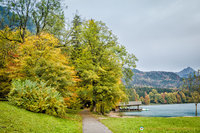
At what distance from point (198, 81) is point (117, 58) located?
25.4 metres

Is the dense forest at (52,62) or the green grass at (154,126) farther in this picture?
the dense forest at (52,62)

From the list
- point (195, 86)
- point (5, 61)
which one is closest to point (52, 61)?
point (5, 61)

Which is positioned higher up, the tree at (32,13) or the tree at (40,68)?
the tree at (32,13)

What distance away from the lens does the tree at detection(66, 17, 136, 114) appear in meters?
18.7

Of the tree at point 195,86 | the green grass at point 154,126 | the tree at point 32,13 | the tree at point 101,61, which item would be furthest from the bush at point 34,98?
the tree at point 195,86

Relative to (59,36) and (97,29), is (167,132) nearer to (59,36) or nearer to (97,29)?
(97,29)

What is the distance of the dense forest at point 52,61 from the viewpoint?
10430mm

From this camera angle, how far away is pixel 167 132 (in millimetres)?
8070

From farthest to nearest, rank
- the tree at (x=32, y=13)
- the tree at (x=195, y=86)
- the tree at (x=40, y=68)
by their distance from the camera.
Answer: the tree at (x=195, y=86) < the tree at (x=32, y=13) < the tree at (x=40, y=68)

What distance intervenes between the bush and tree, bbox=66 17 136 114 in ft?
25.5

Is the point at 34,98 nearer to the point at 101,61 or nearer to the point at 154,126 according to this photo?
the point at 154,126

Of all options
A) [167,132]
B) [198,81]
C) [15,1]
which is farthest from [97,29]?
[198,81]

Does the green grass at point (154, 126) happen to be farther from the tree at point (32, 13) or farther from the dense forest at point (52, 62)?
the tree at point (32, 13)

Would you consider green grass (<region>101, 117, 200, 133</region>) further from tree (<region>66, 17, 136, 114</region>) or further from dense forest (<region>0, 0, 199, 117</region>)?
tree (<region>66, 17, 136, 114</region>)
